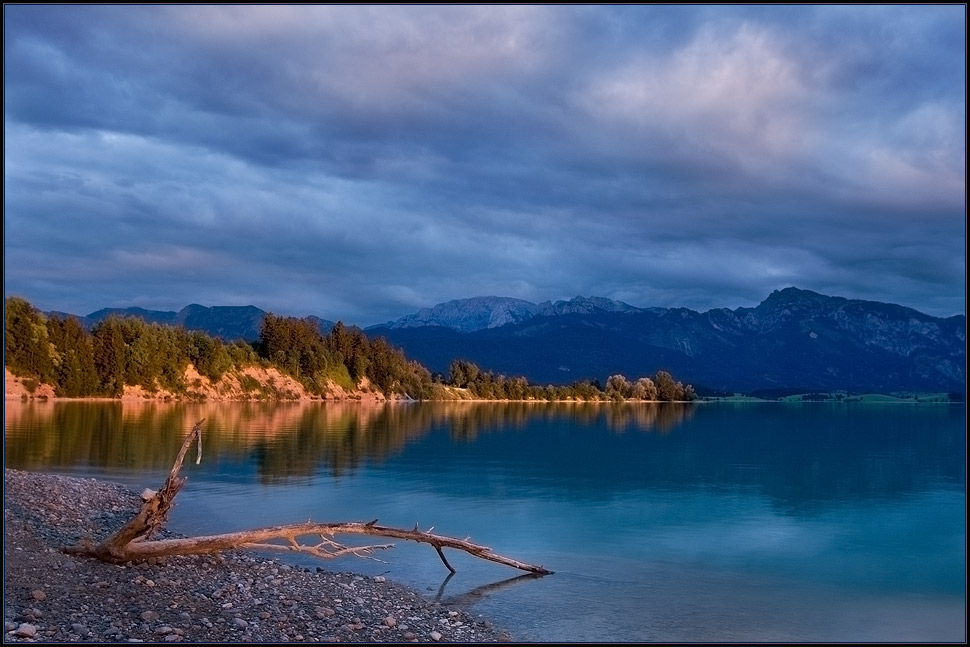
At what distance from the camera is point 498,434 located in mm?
91312

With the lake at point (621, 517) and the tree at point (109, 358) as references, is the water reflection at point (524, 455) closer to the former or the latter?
the lake at point (621, 517)

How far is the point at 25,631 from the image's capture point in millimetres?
13625

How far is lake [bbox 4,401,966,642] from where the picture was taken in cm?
2002

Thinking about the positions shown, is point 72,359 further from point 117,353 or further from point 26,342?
point 117,353

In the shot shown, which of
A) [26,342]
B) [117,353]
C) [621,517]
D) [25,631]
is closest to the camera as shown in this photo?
[25,631]

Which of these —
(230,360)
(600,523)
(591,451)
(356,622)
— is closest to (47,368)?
(230,360)

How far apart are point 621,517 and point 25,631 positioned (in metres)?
25.7

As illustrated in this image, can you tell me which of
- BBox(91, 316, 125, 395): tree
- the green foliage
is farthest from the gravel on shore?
BBox(91, 316, 125, 395): tree

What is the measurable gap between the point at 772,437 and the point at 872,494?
5545 centimetres

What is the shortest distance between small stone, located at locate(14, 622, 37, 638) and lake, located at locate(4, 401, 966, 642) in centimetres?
935

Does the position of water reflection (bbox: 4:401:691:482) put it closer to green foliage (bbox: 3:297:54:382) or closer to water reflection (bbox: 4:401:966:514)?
water reflection (bbox: 4:401:966:514)

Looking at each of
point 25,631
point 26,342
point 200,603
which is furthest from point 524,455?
point 26,342

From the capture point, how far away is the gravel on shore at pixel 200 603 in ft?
48.7

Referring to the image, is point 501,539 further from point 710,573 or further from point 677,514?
point 677,514
